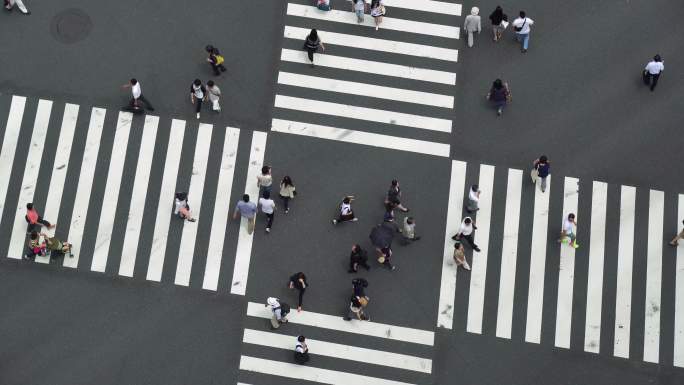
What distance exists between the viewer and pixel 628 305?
2681cm

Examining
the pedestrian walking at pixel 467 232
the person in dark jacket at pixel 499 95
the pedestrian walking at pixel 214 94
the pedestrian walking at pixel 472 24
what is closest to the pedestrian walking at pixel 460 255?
the pedestrian walking at pixel 467 232

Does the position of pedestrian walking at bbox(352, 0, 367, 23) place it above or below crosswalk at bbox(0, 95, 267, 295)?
above

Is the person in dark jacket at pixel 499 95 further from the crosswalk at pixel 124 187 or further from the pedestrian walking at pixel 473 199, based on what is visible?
the crosswalk at pixel 124 187

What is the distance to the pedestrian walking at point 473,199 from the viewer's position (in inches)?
1049

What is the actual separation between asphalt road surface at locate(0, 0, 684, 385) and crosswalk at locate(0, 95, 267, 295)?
7 centimetres

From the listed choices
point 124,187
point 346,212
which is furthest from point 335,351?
point 124,187

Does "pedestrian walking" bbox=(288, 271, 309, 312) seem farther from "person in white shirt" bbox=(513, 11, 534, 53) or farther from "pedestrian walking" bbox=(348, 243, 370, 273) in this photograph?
"person in white shirt" bbox=(513, 11, 534, 53)

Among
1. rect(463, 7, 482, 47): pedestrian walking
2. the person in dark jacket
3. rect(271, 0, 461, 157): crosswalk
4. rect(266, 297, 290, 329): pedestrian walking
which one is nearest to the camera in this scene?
rect(266, 297, 290, 329): pedestrian walking

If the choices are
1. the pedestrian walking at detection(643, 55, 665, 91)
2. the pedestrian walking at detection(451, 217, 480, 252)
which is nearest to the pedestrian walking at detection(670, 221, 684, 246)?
the pedestrian walking at detection(643, 55, 665, 91)

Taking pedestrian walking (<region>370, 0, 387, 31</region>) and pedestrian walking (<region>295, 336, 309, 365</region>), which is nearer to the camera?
pedestrian walking (<region>295, 336, 309, 365</region>)

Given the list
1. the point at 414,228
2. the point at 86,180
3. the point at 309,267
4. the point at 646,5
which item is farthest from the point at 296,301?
the point at 646,5

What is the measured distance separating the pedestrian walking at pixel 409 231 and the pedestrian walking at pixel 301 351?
4.82 meters

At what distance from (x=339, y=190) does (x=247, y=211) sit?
11.1ft

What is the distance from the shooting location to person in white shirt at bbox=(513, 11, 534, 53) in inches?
1107
